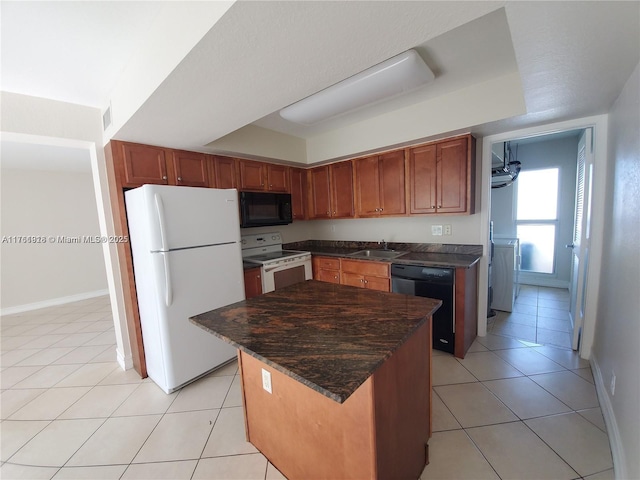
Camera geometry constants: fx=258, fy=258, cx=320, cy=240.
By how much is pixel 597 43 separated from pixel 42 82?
3.26 m

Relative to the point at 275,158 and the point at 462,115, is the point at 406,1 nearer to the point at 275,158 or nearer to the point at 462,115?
the point at 462,115

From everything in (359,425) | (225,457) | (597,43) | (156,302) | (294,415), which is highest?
(597,43)

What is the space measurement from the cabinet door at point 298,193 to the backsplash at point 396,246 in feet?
1.67

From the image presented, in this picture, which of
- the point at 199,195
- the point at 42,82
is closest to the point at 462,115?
the point at 199,195

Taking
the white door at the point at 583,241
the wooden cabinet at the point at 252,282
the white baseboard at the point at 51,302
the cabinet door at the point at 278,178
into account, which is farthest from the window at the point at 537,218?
the white baseboard at the point at 51,302

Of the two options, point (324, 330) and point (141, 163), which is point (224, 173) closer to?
point (141, 163)

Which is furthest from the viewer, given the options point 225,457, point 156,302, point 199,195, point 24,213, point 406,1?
point 24,213

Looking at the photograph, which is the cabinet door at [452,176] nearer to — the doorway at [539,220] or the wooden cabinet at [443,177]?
the wooden cabinet at [443,177]

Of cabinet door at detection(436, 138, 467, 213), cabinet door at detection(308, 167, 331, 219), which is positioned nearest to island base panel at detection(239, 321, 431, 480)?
cabinet door at detection(436, 138, 467, 213)

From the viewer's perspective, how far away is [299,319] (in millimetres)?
1312

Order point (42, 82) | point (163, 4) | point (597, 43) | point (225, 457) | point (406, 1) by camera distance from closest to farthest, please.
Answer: point (406, 1)
point (597, 43)
point (163, 4)
point (225, 457)
point (42, 82)

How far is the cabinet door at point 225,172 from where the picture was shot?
276cm

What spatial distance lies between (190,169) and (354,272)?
206 centimetres

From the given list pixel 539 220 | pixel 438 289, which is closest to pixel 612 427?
pixel 438 289
